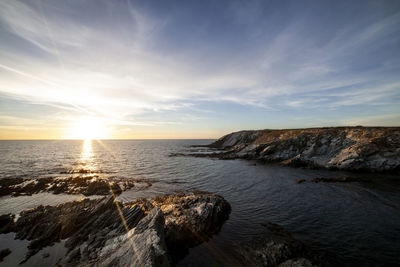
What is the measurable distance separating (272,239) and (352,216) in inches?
363

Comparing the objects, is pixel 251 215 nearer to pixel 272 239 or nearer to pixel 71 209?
pixel 272 239

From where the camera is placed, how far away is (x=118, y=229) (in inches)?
428

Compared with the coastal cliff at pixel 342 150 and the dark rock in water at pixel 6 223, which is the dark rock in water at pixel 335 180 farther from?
the dark rock in water at pixel 6 223

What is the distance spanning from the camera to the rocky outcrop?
7.82 meters

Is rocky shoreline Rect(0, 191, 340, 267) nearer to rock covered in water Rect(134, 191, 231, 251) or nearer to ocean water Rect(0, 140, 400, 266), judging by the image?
rock covered in water Rect(134, 191, 231, 251)

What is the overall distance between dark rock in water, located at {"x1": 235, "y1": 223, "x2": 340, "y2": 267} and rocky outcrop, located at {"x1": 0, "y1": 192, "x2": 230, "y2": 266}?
3014 mm

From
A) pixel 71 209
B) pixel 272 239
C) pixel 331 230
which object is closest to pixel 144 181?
pixel 71 209

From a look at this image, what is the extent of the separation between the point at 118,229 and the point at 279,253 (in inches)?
412

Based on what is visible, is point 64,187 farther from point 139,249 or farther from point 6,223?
point 139,249

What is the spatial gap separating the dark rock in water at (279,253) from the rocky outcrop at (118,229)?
3.01m

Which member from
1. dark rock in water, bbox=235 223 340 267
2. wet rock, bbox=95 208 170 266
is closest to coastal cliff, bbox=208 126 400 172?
dark rock in water, bbox=235 223 340 267

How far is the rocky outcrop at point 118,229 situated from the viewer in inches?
308

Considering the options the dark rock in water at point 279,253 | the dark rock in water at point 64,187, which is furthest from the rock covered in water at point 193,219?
the dark rock in water at point 64,187

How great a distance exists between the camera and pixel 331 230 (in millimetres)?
11727
